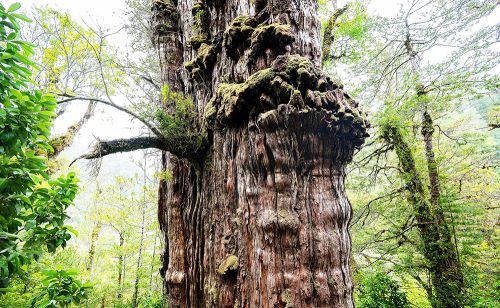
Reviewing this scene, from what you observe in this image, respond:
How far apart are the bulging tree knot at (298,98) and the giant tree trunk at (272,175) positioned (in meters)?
0.01

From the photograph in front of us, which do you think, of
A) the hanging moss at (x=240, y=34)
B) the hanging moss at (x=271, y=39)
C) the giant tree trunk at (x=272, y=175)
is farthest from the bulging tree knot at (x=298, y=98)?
the hanging moss at (x=240, y=34)

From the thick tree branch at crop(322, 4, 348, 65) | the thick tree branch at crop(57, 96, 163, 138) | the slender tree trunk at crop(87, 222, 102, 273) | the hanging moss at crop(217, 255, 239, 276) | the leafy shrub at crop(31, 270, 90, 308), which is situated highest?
the thick tree branch at crop(322, 4, 348, 65)

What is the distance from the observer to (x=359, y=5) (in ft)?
22.4

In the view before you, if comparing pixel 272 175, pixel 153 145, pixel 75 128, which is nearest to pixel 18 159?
pixel 153 145

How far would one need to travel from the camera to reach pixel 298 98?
93.9 inches

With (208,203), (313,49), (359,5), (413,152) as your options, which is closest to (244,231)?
(208,203)

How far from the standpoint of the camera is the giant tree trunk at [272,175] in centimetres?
226

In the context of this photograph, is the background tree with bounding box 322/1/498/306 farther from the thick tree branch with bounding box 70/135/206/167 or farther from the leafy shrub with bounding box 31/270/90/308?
the leafy shrub with bounding box 31/270/90/308

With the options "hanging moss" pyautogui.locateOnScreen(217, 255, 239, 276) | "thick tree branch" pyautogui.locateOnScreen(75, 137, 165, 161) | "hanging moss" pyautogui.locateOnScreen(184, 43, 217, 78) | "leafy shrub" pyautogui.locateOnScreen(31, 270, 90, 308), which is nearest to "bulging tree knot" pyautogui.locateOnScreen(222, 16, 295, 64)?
"hanging moss" pyautogui.locateOnScreen(184, 43, 217, 78)

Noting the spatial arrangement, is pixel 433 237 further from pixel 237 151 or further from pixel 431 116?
pixel 237 151

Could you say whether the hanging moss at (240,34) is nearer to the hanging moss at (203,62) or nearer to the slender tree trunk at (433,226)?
the hanging moss at (203,62)

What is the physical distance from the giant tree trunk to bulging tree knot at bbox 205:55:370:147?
10 mm

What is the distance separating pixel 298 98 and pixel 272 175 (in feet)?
2.48

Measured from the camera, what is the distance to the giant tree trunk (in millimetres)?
2262
